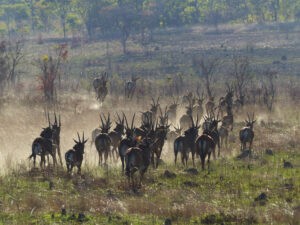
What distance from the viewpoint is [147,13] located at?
115625 millimetres

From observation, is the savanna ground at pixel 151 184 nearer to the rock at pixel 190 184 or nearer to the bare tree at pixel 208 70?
the rock at pixel 190 184

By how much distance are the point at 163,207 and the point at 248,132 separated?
37.2 feet

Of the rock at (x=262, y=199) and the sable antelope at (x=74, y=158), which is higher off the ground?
the sable antelope at (x=74, y=158)

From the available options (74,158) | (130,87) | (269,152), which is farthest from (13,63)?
(74,158)

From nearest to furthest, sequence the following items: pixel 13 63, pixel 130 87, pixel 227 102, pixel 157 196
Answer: pixel 157 196 < pixel 227 102 < pixel 130 87 < pixel 13 63

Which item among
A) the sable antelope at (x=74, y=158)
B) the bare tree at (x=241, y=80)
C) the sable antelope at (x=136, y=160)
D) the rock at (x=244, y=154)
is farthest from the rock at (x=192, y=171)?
the bare tree at (x=241, y=80)

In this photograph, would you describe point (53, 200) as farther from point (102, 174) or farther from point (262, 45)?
point (262, 45)

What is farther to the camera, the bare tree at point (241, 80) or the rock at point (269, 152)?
the bare tree at point (241, 80)

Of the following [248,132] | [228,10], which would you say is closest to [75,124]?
[248,132]

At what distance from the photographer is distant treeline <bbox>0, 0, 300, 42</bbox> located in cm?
11456

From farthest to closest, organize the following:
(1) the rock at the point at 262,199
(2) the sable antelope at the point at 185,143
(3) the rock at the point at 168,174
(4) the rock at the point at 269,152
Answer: (4) the rock at the point at 269,152 < (2) the sable antelope at the point at 185,143 < (3) the rock at the point at 168,174 < (1) the rock at the point at 262,199

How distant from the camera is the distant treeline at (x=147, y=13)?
115 metres

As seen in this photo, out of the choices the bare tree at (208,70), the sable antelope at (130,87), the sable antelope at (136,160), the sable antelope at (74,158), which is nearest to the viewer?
the sable antelope at (136,160)

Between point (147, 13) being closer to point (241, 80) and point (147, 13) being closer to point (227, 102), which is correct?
point (241, 80)
